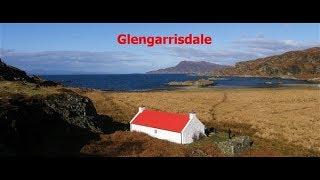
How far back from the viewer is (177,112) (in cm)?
1792

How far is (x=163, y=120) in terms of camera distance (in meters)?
17.5

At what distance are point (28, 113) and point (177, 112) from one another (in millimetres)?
5658

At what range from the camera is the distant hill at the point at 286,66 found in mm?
19758

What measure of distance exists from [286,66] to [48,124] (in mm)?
11096

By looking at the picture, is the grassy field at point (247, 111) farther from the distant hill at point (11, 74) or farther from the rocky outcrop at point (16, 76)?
the distant hill at point (11, 74)

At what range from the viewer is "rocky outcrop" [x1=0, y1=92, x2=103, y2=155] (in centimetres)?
1602

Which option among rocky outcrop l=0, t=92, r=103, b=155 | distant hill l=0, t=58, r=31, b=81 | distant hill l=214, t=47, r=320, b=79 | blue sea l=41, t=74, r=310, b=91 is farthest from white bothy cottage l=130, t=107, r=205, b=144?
distant hill l=0, t=58, r=31, b=81

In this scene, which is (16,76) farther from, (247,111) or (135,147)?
(247,111)

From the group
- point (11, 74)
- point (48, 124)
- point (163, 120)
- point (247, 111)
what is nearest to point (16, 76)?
point (11, 74)

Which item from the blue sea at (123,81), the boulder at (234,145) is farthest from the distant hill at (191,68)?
the boulder at (234,145)

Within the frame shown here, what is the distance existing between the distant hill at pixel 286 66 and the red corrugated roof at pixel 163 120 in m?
3.63

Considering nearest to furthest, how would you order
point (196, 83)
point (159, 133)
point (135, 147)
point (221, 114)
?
1. point (135, 147)
2. point (159, 133)
3. point (221, 114)
4. point (196, 83)
